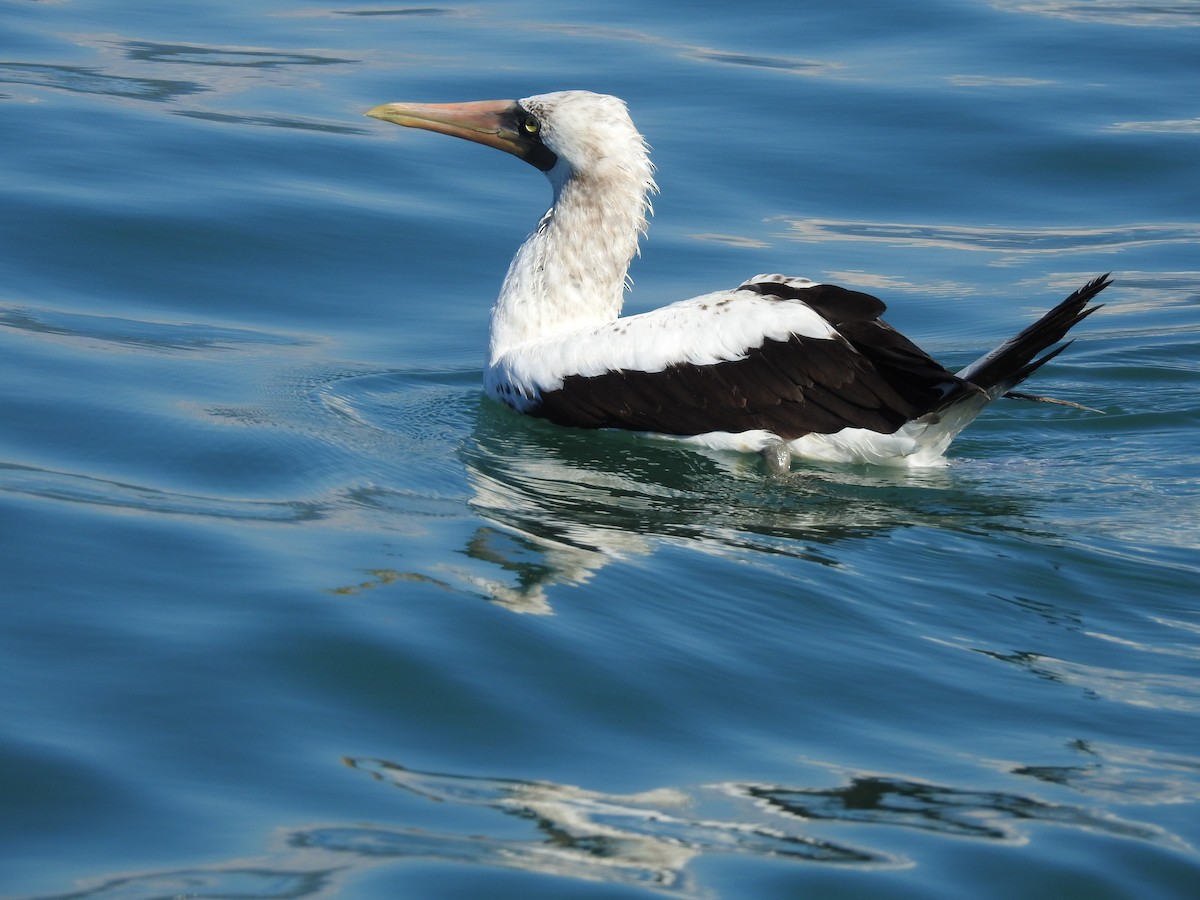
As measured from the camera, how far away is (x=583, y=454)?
6.72m

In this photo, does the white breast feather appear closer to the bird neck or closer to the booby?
the booby

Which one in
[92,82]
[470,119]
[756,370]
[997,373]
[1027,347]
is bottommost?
[756,370]

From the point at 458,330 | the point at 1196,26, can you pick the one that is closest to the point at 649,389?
the point at 458,330

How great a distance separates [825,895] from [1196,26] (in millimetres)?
12384

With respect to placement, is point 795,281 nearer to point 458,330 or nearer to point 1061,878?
point 458,330

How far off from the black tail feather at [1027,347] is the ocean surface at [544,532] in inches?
16.4

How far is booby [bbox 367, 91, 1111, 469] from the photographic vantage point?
647 cm

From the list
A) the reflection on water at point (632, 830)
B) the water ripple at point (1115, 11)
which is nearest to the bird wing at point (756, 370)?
the reflection on water at point (632, 830)

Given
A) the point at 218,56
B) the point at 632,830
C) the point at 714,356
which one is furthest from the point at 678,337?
the point at 218,56

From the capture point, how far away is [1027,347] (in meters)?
6.19

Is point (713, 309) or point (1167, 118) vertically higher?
point (1167, 118)

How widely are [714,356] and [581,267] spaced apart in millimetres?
923

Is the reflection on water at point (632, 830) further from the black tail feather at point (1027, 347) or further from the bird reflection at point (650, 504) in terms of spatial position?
the black tail feather at point (1027, 347)

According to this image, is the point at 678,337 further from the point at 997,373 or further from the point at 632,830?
the point at 632,830
